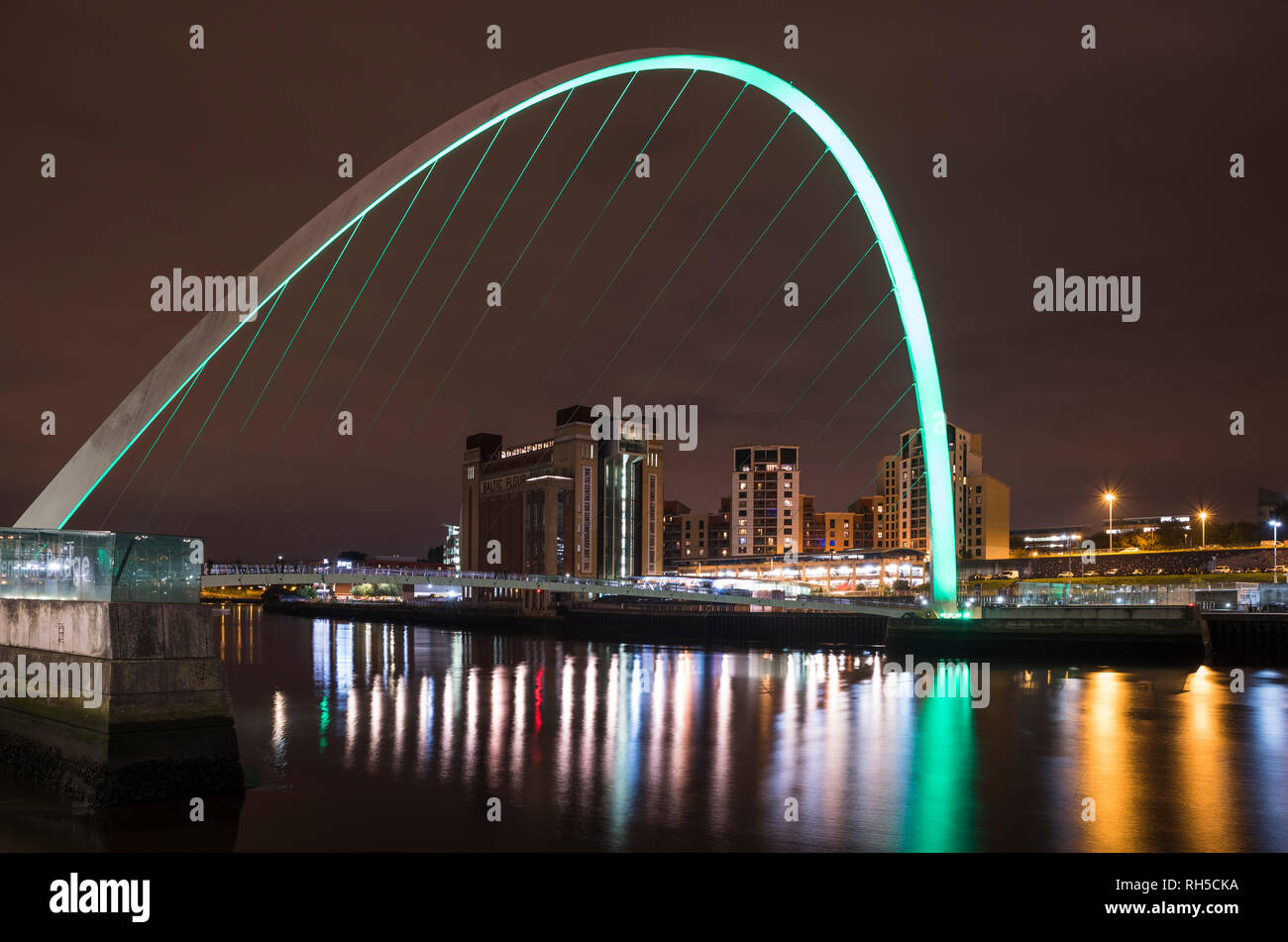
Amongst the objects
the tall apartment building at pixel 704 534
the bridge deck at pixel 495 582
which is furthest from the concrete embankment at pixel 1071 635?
the tall apartment building at pixel 704 534

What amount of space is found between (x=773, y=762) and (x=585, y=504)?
359 ft

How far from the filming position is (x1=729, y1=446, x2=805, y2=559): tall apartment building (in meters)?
155

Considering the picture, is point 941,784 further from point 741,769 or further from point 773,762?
point 741,769

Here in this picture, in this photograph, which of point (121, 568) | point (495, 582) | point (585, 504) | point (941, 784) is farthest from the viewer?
point (585, 504)

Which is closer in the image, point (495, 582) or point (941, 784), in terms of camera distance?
point (941, 784)

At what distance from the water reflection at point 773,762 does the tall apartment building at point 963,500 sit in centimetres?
8779

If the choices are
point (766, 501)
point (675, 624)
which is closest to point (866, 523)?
point (766, 501)

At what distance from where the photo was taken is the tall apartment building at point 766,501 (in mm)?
155375

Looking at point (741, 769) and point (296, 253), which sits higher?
point (296, 253)

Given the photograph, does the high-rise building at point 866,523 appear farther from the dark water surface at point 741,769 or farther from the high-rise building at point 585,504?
the dark water surface at point 741,769

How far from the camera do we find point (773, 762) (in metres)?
19.2

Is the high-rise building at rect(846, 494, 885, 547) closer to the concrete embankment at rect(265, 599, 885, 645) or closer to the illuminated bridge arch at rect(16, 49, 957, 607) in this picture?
the concrete embankment at rect(265, 599, 885, 645)

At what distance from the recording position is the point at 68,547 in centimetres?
1512
